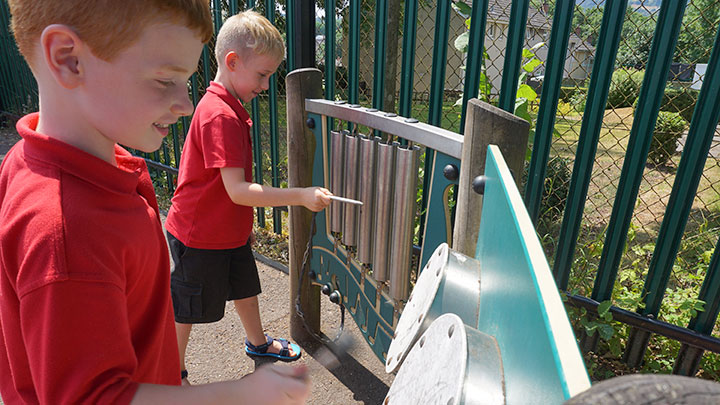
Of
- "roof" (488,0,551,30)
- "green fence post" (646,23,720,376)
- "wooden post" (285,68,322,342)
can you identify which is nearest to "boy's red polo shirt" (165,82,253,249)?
"wooden post" (285,68,322,342)

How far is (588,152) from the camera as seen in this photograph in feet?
7.04

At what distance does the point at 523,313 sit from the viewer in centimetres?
61

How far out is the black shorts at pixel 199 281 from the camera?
2.12m

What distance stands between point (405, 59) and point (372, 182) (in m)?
0.93

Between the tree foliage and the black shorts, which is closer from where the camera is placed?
the black shorts

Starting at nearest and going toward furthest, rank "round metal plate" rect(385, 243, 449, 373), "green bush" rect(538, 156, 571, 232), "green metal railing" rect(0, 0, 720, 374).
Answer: "round metal plate" rect(385, 243, 449, 373) < "green metal railing" rect(0, 0, 720, 374) < "green bush" rect(538, 156, 571, 232)

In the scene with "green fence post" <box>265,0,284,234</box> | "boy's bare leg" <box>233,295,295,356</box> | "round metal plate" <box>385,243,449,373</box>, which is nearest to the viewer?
"round metal plate" <box>385,243,449,373</box>

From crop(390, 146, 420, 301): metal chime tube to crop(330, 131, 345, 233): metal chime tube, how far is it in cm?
36

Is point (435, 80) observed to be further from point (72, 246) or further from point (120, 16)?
point (72, 246)

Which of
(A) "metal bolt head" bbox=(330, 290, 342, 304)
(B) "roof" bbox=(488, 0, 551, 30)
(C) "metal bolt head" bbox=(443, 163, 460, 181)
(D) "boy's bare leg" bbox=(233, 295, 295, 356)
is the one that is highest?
(B) "roof" bbox=(488, 0, 551, 30)

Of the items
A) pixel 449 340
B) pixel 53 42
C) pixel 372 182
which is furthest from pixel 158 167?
pixel 449 340

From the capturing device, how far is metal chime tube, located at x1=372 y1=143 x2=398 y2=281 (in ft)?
5.52

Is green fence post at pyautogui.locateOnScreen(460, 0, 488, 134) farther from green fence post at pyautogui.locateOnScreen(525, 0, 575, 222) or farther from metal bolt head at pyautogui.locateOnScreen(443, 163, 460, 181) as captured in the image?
metal bolt head at pyautogui.locateOnScreen(443, 163, 460, 181)

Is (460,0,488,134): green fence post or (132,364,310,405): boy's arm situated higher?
(460,0,488,134): green fence post
